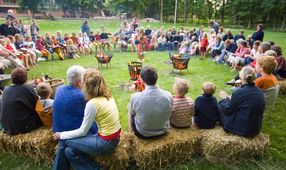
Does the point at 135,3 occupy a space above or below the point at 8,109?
above

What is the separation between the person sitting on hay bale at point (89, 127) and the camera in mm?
2898

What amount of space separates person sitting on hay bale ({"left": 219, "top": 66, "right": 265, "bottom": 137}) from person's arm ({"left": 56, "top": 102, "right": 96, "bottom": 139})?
6.58ft

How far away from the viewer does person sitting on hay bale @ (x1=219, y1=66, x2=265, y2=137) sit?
3512 mm

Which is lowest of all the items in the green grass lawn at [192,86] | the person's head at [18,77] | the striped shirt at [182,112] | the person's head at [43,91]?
the green grass lawn at [192,86]

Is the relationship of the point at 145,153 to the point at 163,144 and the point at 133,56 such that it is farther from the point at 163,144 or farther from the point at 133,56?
the point at 133,56

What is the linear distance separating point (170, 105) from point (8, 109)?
2236 millimetres

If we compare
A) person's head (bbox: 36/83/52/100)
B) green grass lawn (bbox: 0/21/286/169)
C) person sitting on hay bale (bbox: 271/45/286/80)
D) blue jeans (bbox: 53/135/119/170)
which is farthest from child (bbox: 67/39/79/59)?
blue jeans (bbox: 53/135/119/170)

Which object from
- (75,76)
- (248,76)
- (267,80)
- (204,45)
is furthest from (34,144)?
(204,45)

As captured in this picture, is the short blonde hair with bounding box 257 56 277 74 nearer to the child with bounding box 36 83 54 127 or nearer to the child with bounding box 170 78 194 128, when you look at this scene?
the child with bounding box 170 78 194 128

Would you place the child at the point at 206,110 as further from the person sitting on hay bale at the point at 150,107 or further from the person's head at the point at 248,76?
the person sitting on hay bale at the point at 150,107

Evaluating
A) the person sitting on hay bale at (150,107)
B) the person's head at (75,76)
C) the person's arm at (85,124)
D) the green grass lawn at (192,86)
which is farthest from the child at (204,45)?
the person's arm at (85,124)

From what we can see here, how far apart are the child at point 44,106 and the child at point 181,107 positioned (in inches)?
71.1

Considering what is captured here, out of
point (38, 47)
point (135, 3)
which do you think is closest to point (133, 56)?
point (38, 47)

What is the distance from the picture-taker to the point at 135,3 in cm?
4309
